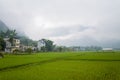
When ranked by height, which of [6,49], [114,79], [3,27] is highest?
[3,27]

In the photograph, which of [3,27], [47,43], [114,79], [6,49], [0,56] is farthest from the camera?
[3,27]

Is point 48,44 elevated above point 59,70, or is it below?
above

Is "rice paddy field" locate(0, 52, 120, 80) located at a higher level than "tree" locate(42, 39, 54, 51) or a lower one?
lower

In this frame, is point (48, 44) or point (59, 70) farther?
point (48, 44)

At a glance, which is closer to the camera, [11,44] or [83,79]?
[83,79]

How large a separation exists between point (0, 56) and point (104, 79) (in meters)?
22.8

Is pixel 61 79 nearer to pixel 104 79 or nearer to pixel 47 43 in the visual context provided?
pixel 104 79

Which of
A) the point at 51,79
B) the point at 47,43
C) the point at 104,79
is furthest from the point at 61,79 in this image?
the point at 47,43

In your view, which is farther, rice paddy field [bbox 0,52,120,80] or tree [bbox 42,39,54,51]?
tree [bbox 42,39,54,51]

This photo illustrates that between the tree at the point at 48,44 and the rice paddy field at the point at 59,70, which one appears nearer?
the rice paddy field at the point at 59,70

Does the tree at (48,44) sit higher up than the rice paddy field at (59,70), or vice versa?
the tree at (48,44)

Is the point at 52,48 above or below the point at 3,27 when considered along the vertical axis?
below

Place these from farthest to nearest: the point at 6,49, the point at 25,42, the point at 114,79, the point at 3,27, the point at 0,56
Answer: the point at 3,27 < the point at 25,42 < the point at 6,49 < the point at 0,56 < the point at 114,79

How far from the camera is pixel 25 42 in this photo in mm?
97938
